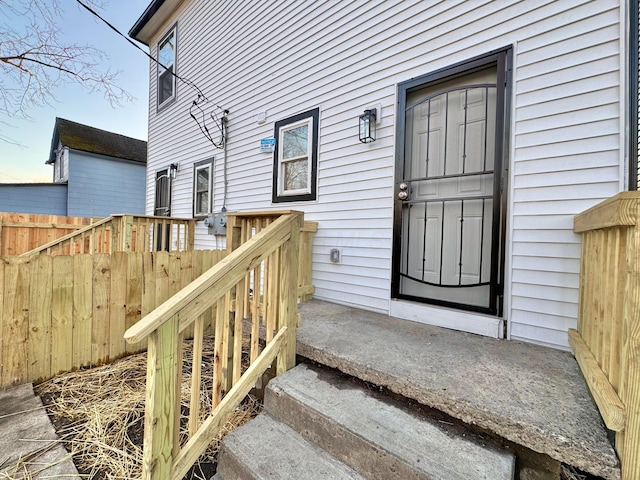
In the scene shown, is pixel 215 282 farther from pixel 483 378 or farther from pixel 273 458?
pixel 483 378

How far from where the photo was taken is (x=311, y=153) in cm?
343

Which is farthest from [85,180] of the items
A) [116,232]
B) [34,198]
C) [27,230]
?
[116,232]

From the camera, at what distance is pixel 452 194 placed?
97.0 inches

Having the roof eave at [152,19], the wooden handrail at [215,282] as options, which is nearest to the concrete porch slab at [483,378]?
the wooden handrail at [215,282]

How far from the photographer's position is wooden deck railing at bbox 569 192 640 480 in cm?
92

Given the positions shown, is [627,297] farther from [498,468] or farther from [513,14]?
[513,14]

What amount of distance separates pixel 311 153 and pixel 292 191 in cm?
56

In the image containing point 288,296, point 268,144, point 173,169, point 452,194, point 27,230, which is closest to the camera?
point 288,296

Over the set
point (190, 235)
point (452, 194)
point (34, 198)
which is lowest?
point (190, 235)

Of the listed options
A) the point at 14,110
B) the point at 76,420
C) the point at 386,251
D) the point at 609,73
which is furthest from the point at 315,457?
the point at 14,110

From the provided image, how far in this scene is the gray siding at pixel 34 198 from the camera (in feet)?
27.5

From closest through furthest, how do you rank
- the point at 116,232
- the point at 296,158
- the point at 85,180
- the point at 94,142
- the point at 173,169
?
1. the point at 296,158
2. the point at 116,232
3. the point at 173,169
4. the point at 85,180
5. the point at 94,142

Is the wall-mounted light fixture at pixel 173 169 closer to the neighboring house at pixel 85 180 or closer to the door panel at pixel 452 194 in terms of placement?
the door panel at pixel 452 194

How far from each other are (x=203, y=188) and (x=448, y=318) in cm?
466
